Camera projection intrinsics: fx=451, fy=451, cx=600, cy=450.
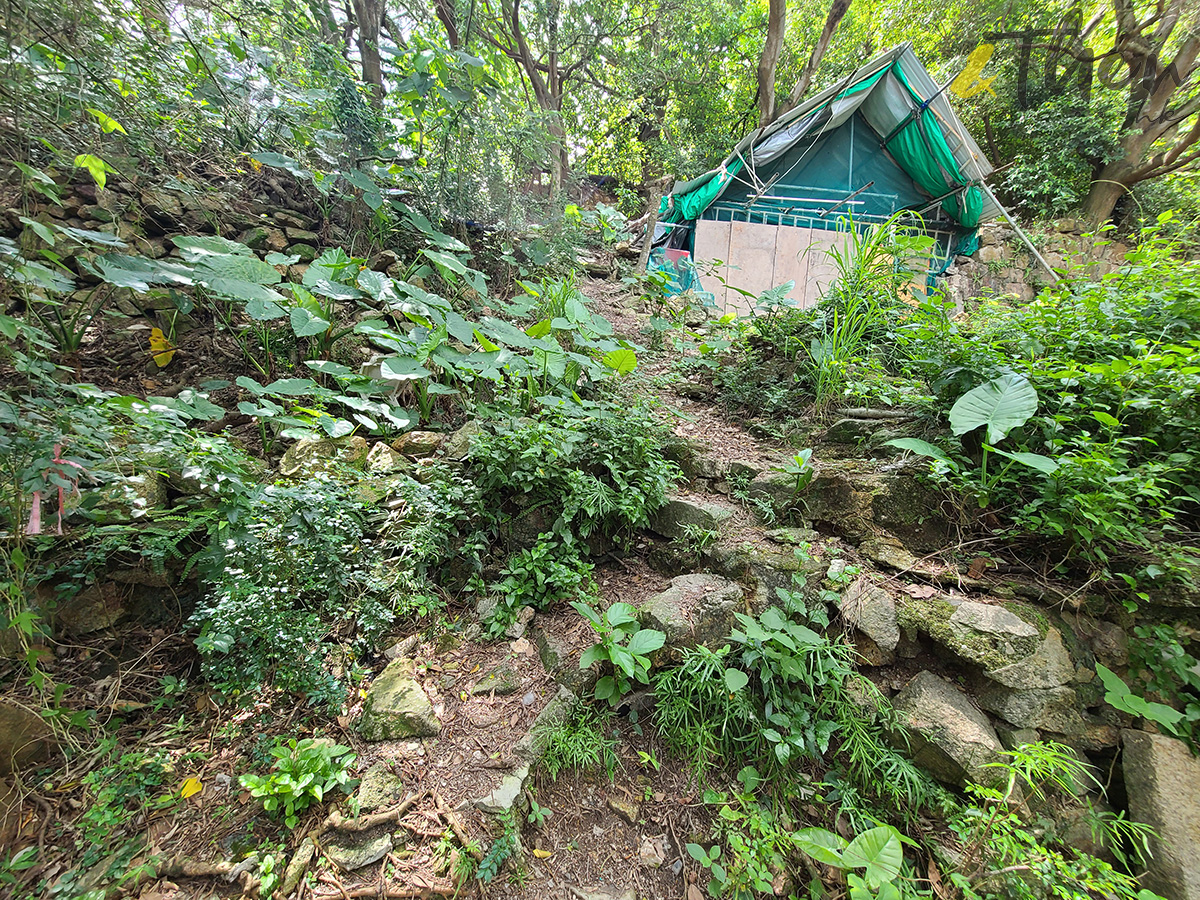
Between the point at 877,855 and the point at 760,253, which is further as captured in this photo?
Answer: the point at 760,253

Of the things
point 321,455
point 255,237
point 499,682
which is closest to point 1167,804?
point 499,682

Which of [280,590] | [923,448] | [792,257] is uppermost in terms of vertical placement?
[792,257]

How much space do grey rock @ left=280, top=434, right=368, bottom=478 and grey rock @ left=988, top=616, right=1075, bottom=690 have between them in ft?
9.43

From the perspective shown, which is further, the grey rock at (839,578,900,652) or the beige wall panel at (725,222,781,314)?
the beige wall panel at (725,222,781,314)

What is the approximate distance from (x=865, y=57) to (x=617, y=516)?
13.8m

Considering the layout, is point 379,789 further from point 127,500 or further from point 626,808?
point 127,500

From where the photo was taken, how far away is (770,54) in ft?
24.3

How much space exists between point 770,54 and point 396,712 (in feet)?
33.0

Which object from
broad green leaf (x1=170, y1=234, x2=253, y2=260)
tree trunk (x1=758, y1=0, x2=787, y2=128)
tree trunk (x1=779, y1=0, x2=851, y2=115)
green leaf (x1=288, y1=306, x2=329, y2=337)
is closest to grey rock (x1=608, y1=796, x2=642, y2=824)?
green leaf (x1=288, y1=306, x2=329, y2=337)

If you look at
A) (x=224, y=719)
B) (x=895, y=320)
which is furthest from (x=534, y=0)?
(x=224, y=719)

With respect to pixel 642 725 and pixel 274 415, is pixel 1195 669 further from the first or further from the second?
pixel 274 415

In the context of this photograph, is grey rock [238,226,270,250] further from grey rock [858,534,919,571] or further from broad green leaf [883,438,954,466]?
grey rock [858,534,919,571]

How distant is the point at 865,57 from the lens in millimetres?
10430

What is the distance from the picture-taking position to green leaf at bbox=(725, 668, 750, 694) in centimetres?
165
